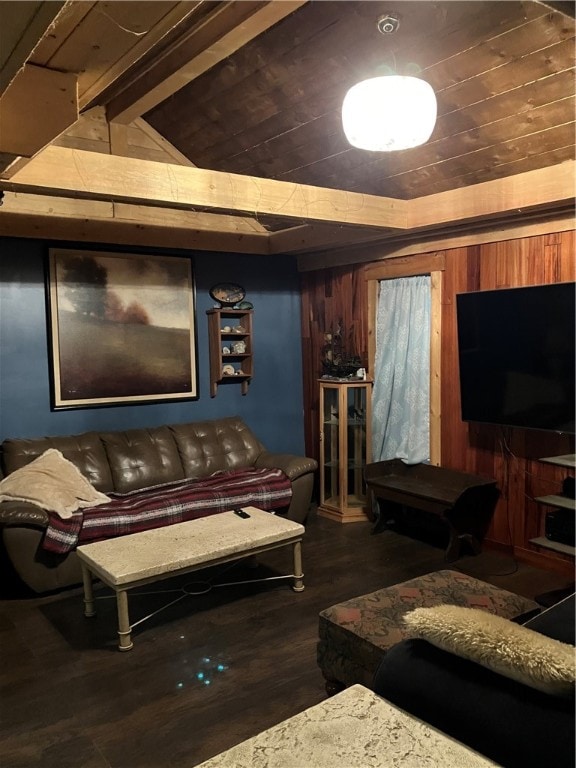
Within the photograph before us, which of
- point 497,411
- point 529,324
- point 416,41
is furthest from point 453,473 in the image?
point 416,41

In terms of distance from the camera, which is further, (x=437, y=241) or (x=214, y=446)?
(x=214, y=446)

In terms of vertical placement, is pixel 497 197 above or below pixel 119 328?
above

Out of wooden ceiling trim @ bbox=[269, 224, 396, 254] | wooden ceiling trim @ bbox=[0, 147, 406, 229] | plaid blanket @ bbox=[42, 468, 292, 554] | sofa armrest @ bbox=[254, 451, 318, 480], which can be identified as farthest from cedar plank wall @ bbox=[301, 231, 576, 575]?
plaid blanket @ bbox=[42, 468, 292, 554]

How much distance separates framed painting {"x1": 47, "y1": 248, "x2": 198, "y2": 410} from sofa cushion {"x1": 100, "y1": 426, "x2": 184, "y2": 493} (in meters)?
0.34

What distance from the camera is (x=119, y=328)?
15.3 feet

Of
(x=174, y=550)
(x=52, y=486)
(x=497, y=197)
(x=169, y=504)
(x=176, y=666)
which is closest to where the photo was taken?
(x=176, y=666)

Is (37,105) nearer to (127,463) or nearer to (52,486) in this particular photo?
(52,486)

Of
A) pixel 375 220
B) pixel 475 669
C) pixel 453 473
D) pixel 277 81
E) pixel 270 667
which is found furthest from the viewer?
pixel 453 473

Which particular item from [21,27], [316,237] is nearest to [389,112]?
[21,27]

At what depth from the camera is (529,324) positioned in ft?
11.5

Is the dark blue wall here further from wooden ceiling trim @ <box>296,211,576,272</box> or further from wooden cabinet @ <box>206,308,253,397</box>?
wooden ceiling trim @ <box>296,211,576,272</box>

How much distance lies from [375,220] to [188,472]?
2297mm

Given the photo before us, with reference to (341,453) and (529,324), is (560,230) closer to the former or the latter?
(529,324)

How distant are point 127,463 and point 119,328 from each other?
1.06m
